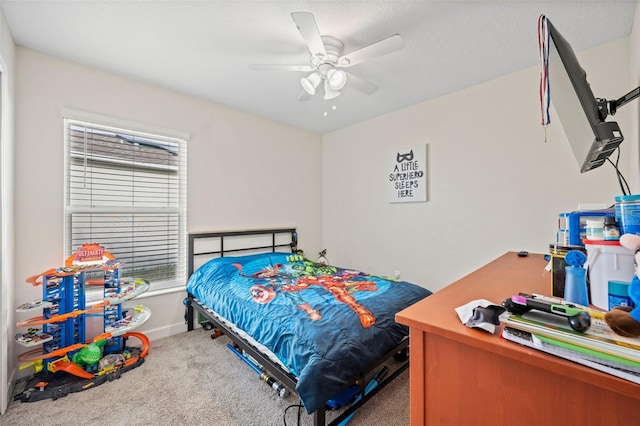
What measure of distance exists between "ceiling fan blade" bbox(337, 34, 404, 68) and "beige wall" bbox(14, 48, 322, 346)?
1895 millimetres

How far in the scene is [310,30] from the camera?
1584mm

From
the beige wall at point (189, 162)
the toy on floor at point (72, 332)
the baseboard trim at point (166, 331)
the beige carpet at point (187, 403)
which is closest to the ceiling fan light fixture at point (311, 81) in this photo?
the beige wall at point (189, 162)

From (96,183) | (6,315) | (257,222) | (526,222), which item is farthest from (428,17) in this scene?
(6,315)

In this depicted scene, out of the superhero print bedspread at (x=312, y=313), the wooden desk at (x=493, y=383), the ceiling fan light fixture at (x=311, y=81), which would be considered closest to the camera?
the wooden desk at (x=493, y=383)

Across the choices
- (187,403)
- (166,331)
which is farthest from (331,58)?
(166,331)

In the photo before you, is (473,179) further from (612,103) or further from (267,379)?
(267,379)

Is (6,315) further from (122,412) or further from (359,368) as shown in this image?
(359,368)

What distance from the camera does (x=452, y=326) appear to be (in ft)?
2.33

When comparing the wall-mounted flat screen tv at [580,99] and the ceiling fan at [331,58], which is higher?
the ceiling fan at [331,58]

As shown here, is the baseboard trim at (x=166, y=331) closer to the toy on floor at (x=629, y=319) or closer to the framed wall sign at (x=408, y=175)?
the framed wall sign at (x=408, y=175)

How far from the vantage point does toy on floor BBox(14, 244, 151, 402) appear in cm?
190

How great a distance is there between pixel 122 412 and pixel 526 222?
3.49m

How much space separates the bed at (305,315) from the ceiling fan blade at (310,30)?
174 cm

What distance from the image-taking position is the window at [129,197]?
2.36 meters
